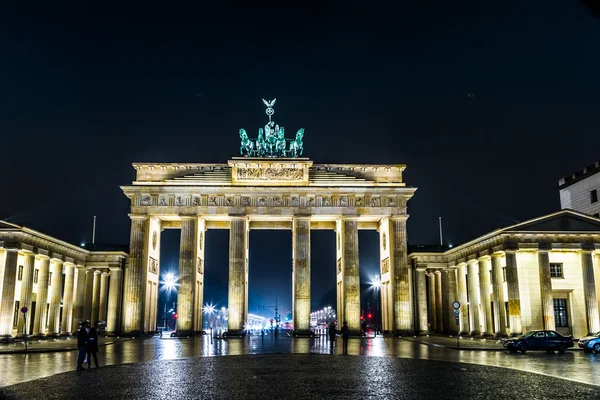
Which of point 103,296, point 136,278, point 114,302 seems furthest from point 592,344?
point 103,296

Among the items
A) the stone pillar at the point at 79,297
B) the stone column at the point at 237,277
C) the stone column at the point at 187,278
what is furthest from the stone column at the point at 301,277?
the stone pillar at the point at 79,297

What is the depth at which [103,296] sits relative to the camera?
6200cm

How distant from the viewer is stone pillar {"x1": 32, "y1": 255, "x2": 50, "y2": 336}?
168 ft

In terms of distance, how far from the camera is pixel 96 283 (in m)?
62.4

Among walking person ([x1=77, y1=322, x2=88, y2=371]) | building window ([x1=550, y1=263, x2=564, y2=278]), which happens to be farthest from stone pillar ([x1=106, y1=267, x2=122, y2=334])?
building window ([x1=550, y1=263, x2=564, y2=278])

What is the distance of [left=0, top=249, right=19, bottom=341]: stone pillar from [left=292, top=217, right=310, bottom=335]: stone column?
2614cm

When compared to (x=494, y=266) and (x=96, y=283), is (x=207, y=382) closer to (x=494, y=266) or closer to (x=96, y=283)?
(x=494, y=266)

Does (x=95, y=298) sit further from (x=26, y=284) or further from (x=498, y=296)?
(x=498, y=296)

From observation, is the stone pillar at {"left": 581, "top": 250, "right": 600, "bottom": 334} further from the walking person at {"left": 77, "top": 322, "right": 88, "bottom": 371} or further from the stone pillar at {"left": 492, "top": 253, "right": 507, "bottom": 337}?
the walking person at {"left": 77, "top": 322, "right": 88, "bottom": 371}

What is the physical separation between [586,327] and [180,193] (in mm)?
41390

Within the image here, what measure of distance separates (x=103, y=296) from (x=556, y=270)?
47705 mm

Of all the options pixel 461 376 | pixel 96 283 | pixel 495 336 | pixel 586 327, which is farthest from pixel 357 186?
pixel 461 376

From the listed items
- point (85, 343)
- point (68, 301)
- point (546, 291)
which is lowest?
point (85, 343)

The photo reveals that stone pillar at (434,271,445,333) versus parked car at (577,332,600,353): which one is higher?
stone pillar at (434,271,445,333)
